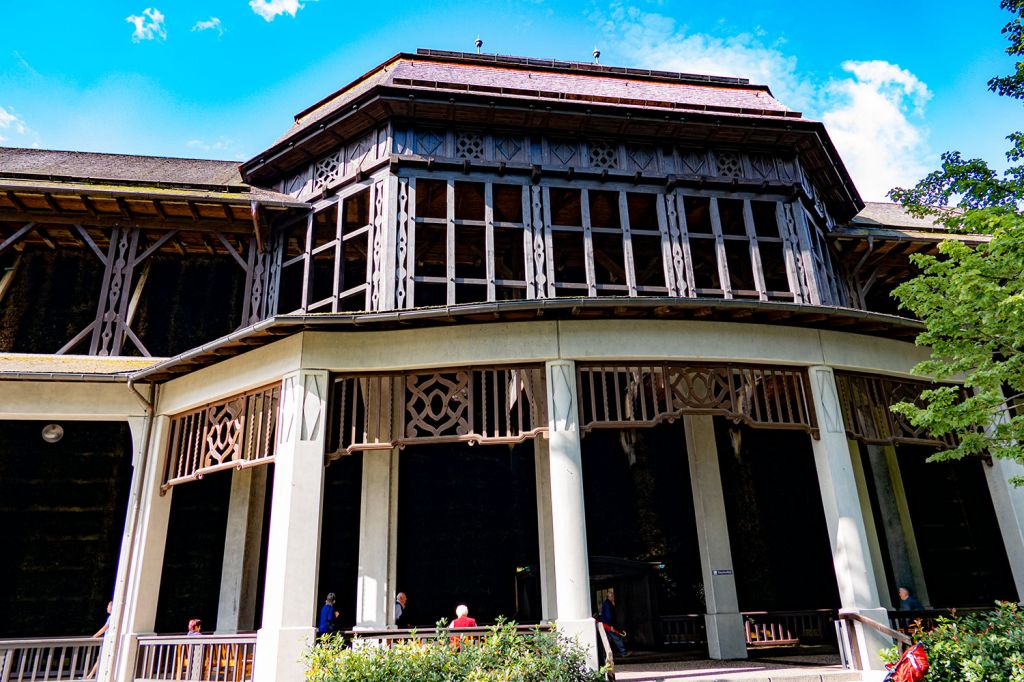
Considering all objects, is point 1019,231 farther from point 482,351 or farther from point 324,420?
point 324,420

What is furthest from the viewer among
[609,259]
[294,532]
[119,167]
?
[119,167]

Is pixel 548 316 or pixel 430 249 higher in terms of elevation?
pixel 430 249

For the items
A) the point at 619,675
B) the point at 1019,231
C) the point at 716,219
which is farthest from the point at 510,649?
the point at 716,219

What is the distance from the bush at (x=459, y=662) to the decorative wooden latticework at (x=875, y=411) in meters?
6.48

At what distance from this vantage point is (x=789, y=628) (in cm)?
1577

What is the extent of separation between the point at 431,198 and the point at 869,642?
38.0 ft

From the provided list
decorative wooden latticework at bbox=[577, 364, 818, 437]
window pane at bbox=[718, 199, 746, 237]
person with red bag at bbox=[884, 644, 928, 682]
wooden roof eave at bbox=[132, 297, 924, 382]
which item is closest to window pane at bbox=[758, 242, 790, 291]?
window pane at bbox=[718, 199, 746, 237]

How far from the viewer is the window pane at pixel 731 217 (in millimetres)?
16156

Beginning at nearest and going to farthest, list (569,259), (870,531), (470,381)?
(470,381) → (870,531) → (569,259)

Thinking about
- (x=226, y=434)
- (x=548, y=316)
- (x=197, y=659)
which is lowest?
(x=197, y=659)

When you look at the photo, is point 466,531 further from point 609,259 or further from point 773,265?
point 773,265

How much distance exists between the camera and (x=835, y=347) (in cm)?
1194

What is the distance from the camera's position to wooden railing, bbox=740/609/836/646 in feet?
48.1

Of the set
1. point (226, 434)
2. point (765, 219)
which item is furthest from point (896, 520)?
point (226, 434)
